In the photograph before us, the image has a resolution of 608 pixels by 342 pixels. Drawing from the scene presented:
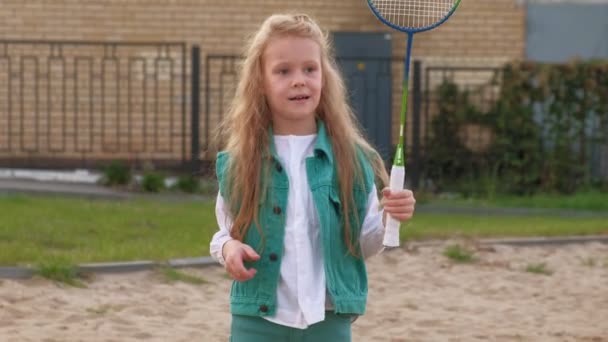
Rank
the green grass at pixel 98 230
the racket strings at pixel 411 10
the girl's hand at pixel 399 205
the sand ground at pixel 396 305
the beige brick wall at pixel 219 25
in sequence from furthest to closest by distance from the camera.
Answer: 1. the beige brick wall at pixel 219 25
2. the green grass at pixel 98 230
3. the sand ground at pixel 396 305
4. the racket strings at pixel 411 10
5. the girl's hand at pixel 399 205

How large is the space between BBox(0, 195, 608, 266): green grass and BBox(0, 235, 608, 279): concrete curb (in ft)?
0.44

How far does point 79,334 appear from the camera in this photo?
18.5ft

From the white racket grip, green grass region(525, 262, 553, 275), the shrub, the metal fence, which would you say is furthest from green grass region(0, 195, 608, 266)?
the white racket grip

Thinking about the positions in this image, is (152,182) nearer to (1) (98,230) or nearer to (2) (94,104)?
(2) (94,104)

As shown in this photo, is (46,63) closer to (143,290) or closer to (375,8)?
(143,290)

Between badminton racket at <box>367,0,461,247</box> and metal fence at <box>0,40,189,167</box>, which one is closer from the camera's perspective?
badminton racket at <box>367,0,461,247</box>

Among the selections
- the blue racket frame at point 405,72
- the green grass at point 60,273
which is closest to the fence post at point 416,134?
the green grass at point 60,273

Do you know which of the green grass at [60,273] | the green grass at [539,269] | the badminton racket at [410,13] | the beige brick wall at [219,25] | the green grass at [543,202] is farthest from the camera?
the beige brick wall at [219,25]

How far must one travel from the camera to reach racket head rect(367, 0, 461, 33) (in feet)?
11.4

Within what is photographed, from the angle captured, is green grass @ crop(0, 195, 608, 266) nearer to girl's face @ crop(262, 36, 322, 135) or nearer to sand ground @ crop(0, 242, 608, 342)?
sand ground @ crop(0, 242, 608, 342)

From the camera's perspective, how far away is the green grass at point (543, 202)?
12.0 m

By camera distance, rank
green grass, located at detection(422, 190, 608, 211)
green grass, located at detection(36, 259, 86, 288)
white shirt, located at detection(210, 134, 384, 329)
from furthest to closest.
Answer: green grass, located at detection(422, 190, 608, 211)
green grass, located at detection(36, 259, 86, 288)
white shirt, located at detection(210, 134, 384, 329)

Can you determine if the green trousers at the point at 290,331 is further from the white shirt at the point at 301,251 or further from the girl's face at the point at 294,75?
the girl's face at the point at 294,75

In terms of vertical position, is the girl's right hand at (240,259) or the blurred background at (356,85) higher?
the girl's right hand at (240,259)
